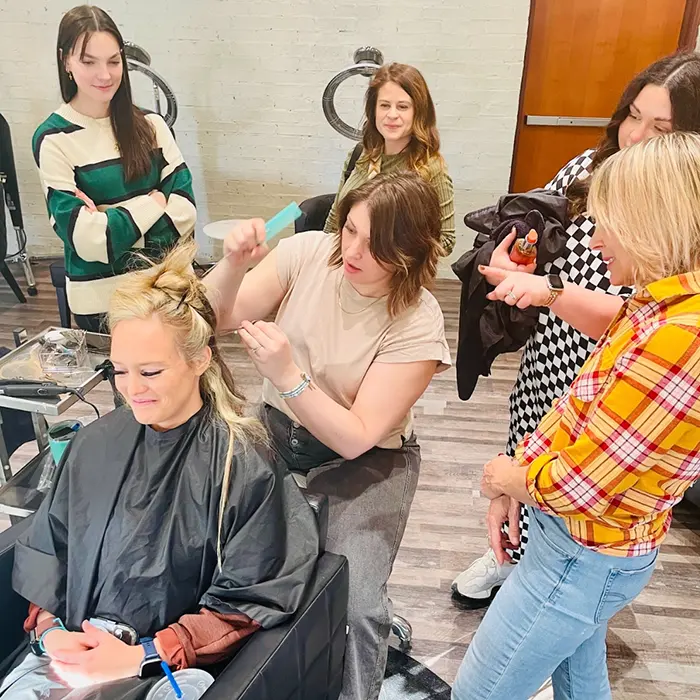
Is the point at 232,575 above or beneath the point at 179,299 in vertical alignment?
beneath

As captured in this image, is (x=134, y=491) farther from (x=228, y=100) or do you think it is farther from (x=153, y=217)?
(x=228, y=100)

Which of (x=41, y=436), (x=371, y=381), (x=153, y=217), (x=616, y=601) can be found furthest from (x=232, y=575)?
(x=153, y=217)

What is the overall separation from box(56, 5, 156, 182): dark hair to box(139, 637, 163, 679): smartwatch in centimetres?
146

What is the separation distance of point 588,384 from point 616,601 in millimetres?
397

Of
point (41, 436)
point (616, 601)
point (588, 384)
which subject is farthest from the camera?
point (41, 436)

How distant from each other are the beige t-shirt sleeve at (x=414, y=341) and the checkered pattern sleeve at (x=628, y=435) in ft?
1.38

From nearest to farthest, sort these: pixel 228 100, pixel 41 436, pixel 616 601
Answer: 1. pixel 616 601
2. pixel 41 436
3. pixel 228 100

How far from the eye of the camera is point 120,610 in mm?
1269

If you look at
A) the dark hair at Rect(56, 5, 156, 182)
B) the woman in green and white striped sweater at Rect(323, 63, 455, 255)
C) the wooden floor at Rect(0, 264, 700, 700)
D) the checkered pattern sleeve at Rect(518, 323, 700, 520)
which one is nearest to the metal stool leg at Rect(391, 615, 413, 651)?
the wooden floor at Rect(0, 264, 700, 700)

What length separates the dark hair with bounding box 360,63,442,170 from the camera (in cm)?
257

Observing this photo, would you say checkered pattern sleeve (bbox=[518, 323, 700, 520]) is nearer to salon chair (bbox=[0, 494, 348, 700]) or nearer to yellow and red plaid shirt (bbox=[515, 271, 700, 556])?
yellow and red plaid shirt (bbox=[515, 271, 700, 556])

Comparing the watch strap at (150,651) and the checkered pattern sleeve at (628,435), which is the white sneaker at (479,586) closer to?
the checkered pattern sleeve at (628,435)

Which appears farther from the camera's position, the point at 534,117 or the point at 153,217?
the point at 534,117

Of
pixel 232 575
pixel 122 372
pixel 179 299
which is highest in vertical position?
pixel 179 299
